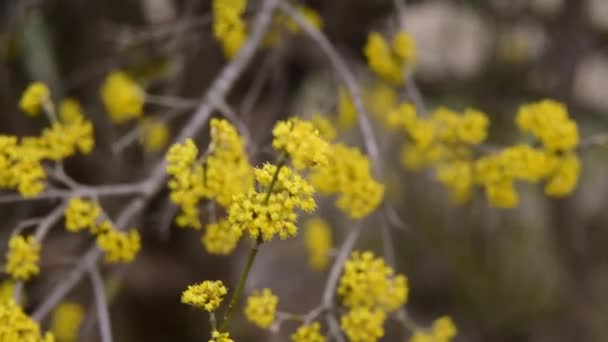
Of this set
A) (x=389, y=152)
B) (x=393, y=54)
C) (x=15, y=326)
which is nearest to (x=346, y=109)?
(x=393, y=54)

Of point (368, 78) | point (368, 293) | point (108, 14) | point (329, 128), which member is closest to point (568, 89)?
point (368, 78)

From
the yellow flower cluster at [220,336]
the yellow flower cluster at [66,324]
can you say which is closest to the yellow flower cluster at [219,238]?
the yellow flower cluster at [220,336]

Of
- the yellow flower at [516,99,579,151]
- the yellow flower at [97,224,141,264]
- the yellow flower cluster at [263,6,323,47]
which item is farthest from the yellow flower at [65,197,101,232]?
Answer: the yellow flower at [516,99,579,151]

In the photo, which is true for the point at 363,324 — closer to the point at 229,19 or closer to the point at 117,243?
the point at 117,243

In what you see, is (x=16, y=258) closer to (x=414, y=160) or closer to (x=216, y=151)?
(x=216, y=151)

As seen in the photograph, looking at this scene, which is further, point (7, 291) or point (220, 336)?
point (7, 291)

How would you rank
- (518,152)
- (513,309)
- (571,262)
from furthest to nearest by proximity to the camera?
1. (513,309)
2. (571,262)
3. (518,152)

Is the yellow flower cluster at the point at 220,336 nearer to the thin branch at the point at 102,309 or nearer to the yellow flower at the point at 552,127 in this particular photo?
the thin branch at the point at 102,309
